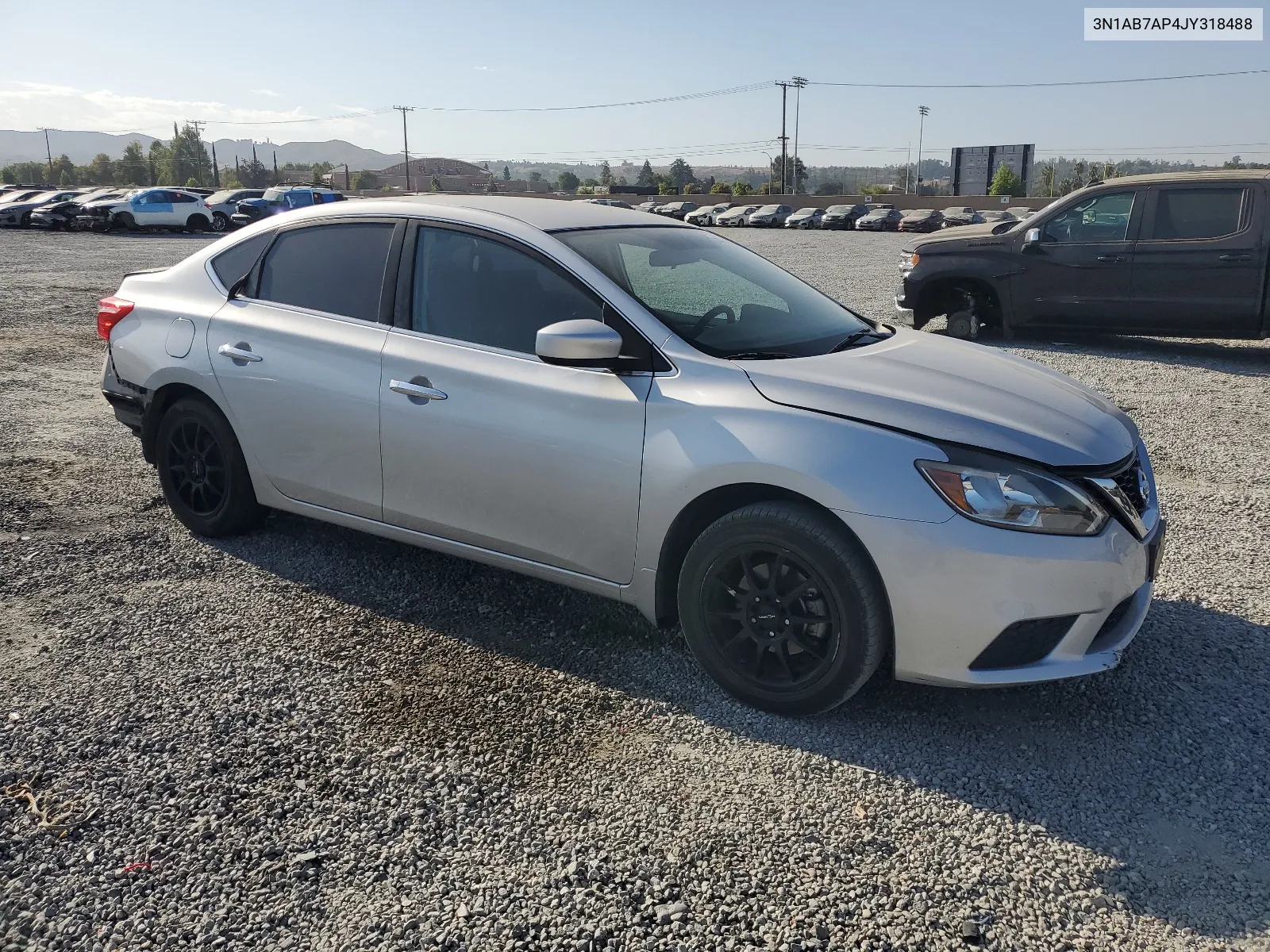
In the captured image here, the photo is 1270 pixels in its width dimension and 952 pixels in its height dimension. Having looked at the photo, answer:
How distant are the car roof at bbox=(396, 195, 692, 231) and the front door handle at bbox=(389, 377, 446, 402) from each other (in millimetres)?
761

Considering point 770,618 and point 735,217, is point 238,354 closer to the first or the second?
point 770,618

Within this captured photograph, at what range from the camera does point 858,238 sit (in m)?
37.5

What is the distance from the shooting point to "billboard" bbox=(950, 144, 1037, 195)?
262ft

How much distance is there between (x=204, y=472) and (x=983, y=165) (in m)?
86.0

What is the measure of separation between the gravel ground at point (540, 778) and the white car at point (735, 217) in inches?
2002

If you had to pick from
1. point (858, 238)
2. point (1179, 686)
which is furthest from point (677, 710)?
point (858, 238)

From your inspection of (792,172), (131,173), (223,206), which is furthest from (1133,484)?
(131,173)

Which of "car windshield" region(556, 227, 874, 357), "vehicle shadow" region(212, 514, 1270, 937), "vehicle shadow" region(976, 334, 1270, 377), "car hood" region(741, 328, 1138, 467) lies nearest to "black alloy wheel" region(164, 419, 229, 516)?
"vehicle shadow" region(212, 514, 1270, 937)

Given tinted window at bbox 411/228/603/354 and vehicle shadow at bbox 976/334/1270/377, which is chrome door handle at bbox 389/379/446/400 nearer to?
tinted window at bbox 411/228/603/354

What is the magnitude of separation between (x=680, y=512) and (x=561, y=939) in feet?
4.81

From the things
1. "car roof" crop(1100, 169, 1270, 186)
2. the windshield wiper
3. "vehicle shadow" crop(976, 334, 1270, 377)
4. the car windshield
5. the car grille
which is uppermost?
"car roof" crop(1100, 169, 1270, 186)

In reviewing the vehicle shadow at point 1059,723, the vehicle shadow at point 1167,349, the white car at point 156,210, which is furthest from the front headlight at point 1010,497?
the white car at point 156,210

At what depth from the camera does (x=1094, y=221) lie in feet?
33.8

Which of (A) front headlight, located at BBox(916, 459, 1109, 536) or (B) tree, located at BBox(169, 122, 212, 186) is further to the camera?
(B) tree, located at BBox(169, 122, 212, 186)
